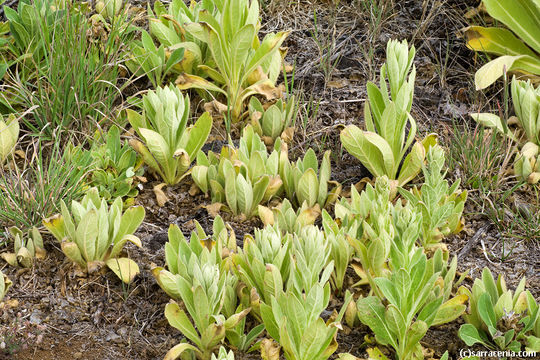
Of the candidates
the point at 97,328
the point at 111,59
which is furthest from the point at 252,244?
the point at 111,59

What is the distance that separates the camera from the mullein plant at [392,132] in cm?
325

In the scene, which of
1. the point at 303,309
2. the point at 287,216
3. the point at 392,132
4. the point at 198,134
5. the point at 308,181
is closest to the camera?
the point at 303,309

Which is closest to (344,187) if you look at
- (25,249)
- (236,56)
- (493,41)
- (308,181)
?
(308,181)

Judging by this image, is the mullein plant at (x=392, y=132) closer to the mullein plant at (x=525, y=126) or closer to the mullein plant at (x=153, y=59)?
the mullein plant at (x=525, y=126)

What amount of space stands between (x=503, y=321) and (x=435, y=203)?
59cm

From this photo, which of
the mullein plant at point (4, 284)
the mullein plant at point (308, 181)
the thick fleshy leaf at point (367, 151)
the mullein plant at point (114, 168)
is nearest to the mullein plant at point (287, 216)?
the mullein plant at point (308, 181)

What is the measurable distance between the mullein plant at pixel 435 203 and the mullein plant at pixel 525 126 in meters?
0.48

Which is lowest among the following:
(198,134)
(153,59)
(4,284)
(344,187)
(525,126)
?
(4,284)

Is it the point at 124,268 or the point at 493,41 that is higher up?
the point at 493,41

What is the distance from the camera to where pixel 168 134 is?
334cm

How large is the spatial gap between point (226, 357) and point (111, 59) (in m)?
2.24

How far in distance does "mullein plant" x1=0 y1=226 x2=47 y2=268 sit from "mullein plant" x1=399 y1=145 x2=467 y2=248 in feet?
5.22

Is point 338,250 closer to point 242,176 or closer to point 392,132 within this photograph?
point 242,176

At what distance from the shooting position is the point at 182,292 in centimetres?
253
